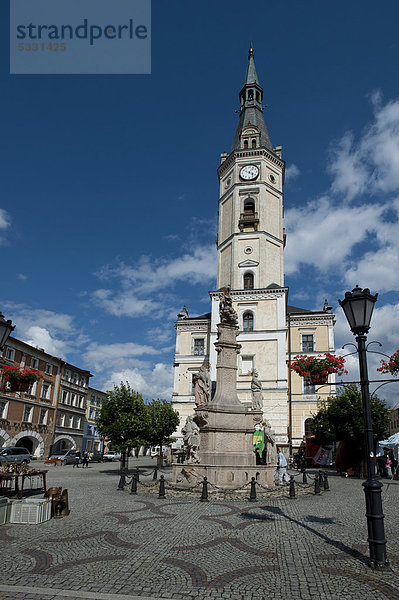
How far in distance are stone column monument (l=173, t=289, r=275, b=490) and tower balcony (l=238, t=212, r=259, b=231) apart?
27329 millimetres

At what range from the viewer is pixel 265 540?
311 inches

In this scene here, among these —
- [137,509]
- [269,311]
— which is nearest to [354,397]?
[269,311]

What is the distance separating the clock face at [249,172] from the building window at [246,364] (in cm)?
1938

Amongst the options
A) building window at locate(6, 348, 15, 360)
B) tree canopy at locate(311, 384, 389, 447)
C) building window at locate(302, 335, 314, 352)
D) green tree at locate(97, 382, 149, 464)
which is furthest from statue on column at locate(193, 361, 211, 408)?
building window at locate(302, 335, 314, 352)

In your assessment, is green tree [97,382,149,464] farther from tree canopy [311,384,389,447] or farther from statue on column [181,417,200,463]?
tree canopy [311,384,389,447]

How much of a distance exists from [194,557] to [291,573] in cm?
164

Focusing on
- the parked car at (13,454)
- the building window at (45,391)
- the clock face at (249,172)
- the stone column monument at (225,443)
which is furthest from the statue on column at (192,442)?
the clock face at (249,172)

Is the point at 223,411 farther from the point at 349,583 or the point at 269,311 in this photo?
the point at 269,311

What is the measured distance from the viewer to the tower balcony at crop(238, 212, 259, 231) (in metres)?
41.7

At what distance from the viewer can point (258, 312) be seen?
39.6 m

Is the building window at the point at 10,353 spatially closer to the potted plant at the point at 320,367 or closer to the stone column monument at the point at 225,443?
the stone column monument at the point at 225,443

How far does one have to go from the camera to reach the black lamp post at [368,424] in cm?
630

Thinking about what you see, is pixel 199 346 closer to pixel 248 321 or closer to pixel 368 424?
pixel 248 321

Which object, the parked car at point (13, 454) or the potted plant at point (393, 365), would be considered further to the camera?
the parked car at point (13, 454)
